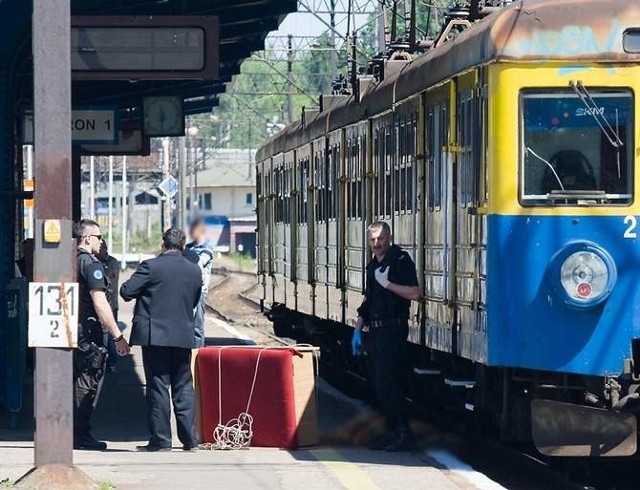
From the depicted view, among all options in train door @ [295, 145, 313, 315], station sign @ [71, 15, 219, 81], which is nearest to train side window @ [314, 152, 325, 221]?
train door @ [295, 145, 313, 315]

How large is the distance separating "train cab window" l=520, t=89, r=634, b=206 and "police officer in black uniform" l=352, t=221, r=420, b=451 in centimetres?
215

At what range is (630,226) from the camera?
34.3 ft

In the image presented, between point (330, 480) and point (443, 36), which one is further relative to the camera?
point (443, 36)

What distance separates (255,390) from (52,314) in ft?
10.3

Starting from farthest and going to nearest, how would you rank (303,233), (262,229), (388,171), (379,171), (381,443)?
(262,229), (303,233), (379,171), (388,171), (381,443)

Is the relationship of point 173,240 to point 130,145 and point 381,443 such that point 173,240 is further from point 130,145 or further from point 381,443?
point 130,145

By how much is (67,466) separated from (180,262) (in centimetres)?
287

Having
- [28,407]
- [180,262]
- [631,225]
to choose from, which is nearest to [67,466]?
Result: [180,262]

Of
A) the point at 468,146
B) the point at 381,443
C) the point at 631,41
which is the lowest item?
the point at 381,443

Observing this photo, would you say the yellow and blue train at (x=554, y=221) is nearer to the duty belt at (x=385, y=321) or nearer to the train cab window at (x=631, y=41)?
the train cab window at (x=631, y=41)

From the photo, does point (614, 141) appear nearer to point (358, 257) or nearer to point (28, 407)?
point (358, 257)

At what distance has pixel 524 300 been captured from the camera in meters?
10.5

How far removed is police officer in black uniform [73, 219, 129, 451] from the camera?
12320 millimetres

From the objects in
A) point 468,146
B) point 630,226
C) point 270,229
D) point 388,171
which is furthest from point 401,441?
point 270,229
